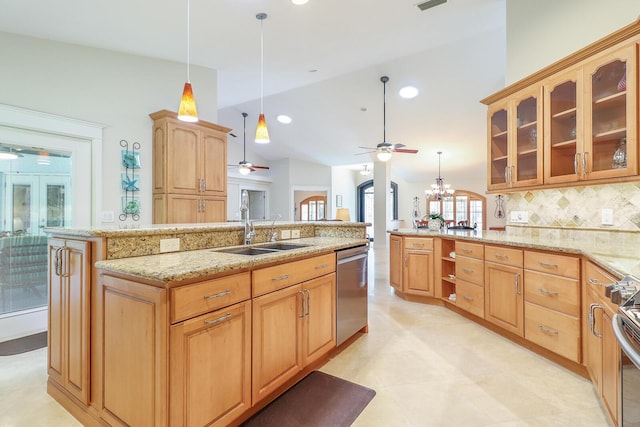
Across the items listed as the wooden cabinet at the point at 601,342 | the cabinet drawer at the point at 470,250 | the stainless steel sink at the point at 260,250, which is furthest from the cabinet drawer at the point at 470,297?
the stainless steel sink at the point at 260,250

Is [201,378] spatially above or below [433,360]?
above

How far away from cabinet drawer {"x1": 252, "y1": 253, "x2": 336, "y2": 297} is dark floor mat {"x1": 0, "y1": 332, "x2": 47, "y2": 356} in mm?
2439

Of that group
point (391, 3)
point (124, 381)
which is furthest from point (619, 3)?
point (124, 381)

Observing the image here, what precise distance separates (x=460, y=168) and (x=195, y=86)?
762 centimetres

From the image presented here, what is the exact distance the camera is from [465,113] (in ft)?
20.3

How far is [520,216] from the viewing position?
10.8 feet

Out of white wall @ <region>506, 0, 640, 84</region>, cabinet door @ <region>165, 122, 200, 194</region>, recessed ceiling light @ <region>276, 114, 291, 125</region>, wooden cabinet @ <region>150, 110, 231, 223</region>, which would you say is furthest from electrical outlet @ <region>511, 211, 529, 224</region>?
recessed ceiling light @ <region>276, 114, 291, 125</region>

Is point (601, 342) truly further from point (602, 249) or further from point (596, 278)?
point (602, 249)

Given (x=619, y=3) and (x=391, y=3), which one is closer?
(x=619, y=3)

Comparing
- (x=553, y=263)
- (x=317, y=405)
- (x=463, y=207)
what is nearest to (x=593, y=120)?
(x=553, y=263)

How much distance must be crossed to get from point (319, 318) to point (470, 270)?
186 cm

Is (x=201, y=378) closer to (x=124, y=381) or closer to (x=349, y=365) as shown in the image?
(x=124, y=381)

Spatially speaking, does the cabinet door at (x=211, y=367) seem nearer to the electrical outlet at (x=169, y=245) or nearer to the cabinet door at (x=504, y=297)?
the electrical outlet at (x=169, y=245)

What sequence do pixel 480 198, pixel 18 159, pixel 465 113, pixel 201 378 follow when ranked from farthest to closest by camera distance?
1. pixel 480 198
2. pixel 465 113
3. pixel 18 159
4. pixel 201 378
